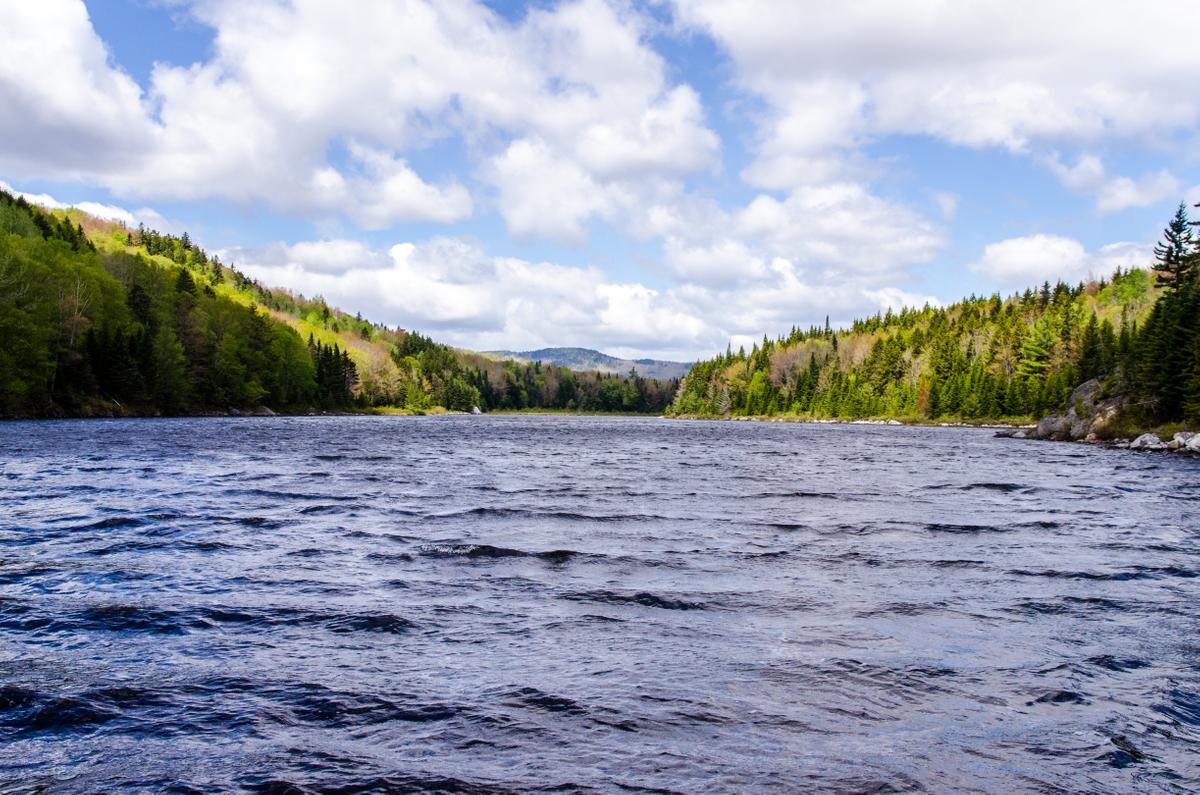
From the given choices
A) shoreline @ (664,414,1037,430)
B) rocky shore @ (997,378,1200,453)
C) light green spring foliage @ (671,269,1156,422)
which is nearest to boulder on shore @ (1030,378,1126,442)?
rocky shore @ (997,378,1200,453)

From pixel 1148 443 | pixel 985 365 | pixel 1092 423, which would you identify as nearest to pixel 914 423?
pixel 985 365

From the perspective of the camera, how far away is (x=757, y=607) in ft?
41.1

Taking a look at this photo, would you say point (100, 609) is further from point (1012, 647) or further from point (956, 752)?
point (1012, 647)

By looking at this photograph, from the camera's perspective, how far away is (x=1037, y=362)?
441ft

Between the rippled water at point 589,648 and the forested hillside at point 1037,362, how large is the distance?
164ft

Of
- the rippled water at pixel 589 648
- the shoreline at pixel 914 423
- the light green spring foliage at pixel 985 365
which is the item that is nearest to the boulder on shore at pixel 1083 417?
→ the light green spring foliage at pixel 985 365

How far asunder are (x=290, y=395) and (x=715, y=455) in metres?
112

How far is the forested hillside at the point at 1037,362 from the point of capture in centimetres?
6469

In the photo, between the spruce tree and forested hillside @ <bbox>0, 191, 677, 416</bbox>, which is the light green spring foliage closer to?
the spruce tree

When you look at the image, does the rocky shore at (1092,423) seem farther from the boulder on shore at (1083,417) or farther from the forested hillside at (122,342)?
the forested hillside at (122,342)

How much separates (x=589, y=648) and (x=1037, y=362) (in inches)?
5746

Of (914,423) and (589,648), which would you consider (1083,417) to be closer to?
(914,423)

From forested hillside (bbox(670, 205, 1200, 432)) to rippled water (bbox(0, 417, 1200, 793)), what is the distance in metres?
50.1

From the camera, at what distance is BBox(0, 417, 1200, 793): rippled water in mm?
6953
